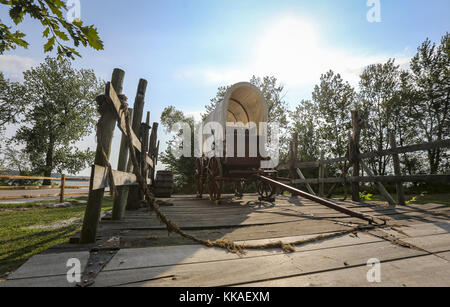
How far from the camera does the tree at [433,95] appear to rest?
16.7m

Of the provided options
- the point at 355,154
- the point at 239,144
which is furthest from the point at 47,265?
the point at 355,154

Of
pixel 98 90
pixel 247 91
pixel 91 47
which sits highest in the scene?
pixel 98 90

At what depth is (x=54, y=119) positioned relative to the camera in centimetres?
2000

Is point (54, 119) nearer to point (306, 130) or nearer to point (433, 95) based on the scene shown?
point (306, 130)

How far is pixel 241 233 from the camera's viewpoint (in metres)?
2.12

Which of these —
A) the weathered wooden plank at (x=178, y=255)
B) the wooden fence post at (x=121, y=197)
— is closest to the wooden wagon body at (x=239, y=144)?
the wooden fence post at (x=121, y=197)

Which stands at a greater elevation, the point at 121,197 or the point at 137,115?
the point at 137,115

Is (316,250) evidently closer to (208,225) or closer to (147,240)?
(208,225)

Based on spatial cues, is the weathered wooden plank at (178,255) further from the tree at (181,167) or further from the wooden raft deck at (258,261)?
the tree at (181,167)

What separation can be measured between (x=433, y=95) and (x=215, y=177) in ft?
72.3

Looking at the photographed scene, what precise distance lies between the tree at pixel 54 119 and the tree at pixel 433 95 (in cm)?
3148

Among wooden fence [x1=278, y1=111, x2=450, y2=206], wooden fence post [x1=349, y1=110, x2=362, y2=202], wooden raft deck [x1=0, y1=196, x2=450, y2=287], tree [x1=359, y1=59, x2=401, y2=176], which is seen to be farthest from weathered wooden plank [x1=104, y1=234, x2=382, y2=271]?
tree [x1=359, y1=59, x2=401, y2=176]
